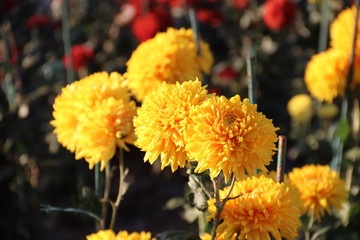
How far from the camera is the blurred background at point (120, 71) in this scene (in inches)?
104

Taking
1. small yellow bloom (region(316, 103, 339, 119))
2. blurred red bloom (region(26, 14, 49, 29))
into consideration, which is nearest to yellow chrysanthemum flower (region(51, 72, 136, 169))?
small yellow bloom (region(316, 103, 339, 119))

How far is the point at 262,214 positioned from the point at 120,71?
103 inches

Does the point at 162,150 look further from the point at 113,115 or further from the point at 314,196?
the point at 314,196

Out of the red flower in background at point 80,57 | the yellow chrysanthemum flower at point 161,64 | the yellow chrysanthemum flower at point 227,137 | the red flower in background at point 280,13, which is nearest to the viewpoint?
the yellow chrysanthemum flower at point 227,137

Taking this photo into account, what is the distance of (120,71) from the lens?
3.54 metres

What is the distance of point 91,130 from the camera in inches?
50.9

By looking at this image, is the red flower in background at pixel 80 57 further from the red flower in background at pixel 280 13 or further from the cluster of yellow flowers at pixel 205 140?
the cluster of yellow flowers at pixel 205 140

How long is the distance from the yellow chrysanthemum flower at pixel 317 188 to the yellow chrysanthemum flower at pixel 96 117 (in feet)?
1.52

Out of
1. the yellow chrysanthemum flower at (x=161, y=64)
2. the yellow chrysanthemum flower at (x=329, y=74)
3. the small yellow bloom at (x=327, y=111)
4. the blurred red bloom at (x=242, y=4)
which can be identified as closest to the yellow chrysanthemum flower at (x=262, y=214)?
the yellow chrysanthemum flower at (x=161, y=64)

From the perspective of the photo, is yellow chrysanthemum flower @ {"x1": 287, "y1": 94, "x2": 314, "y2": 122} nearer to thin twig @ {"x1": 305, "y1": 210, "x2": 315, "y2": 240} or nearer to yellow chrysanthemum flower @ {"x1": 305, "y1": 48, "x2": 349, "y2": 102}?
yellow chrysanthemum flower @ {"x1": 305, "y1": 48, "x2": 349, "y2": 102}

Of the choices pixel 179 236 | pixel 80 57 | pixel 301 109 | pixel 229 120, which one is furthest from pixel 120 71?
pixel 229 120

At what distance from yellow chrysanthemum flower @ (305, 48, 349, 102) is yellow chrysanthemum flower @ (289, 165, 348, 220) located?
0.66 metres

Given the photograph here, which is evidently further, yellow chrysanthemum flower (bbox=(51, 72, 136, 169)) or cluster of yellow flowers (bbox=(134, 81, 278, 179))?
yellow chrysanthemum flower (bbox=(51, 72, 136, 169))

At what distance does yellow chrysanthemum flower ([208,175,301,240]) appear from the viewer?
1.02m
